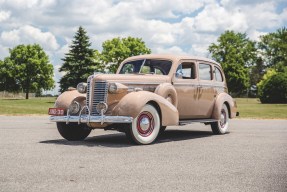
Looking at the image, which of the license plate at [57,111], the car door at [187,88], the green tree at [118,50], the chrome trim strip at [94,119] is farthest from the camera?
the green tree at [118,50]

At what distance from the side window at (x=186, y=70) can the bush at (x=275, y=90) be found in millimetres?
38643

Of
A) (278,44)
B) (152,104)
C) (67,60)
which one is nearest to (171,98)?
(152,104)

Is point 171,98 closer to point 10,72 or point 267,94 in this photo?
point 267,94

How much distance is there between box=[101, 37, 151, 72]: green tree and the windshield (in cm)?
5194

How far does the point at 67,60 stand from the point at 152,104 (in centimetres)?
3849

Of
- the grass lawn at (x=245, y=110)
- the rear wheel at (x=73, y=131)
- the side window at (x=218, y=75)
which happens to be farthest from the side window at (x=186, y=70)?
the grass lawn at (x=245, y=110)

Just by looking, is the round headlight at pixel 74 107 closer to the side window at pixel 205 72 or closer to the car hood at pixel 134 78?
the car hood at pixel 134 78

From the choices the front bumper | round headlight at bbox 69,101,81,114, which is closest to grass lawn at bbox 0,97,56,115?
round headlight at bbox 69,101,81,114

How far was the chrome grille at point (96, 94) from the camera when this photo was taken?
841 cm

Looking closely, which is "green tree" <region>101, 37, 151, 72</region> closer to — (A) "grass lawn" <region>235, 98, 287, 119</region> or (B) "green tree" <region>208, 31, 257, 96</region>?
(B) "green tree" <region>208, 31, 257, 96</region>

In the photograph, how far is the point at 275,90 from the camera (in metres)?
46.8

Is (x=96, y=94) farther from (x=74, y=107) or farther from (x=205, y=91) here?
(x=205, y=91)

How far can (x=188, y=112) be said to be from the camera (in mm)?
9906

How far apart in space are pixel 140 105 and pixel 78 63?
37848 millimetres
